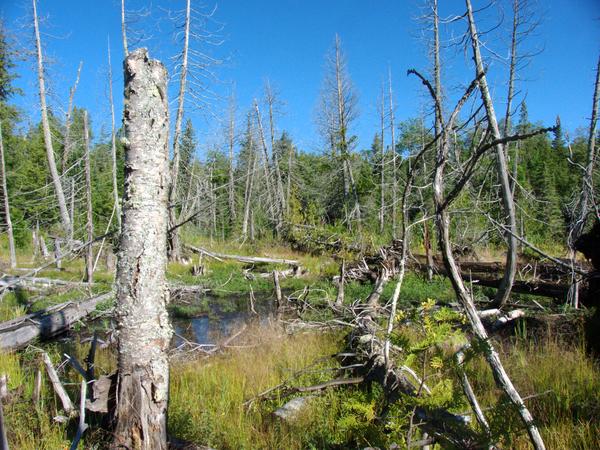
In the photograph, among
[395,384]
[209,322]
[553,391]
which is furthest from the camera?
[209,322]

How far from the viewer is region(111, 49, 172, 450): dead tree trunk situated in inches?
104

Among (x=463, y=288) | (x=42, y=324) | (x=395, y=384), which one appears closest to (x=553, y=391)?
(x=395, y=384)

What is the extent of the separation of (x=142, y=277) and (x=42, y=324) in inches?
227

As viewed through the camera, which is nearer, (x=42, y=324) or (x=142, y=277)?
(x=142, y=277)

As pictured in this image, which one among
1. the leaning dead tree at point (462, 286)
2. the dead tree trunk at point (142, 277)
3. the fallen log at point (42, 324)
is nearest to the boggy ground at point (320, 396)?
the leaning dead tree at point (462, 286)

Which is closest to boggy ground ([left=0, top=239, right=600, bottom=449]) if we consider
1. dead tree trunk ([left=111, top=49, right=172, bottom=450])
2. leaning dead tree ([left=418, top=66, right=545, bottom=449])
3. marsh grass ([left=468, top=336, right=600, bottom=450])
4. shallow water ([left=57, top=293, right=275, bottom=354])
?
marsh grass ([left=468, top=336, right=600, bottom=450])

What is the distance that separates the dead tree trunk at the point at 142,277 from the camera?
2654mm

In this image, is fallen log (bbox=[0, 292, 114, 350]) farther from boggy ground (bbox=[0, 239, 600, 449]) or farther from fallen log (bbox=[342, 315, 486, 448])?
fallen log (bbox=[342, 315, 486, 448])

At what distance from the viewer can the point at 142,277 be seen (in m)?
2.71

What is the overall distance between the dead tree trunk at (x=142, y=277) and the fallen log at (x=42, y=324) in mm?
4573

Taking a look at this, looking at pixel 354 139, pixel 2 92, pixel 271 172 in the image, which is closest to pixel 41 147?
pixel 2 92

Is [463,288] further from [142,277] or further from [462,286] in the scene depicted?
[142,277]

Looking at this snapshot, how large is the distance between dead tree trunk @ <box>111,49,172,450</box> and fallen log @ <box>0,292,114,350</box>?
4.57 meters

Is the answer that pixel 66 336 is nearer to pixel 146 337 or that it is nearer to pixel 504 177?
pixel 146 337
